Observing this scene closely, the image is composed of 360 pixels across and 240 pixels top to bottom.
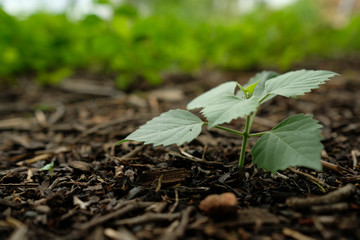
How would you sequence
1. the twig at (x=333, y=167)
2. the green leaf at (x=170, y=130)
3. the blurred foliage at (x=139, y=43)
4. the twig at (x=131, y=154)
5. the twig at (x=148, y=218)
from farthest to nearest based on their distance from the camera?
the blurred foliage at (x=139, y=43) → the twig at (x=131, y=154) → the twig at (x=333, y=167) → the green leaf at (x=170, y=130) → the twig at (x=148, y=218)

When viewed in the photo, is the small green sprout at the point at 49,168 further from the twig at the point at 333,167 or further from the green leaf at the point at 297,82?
the twig at the point at 333,167

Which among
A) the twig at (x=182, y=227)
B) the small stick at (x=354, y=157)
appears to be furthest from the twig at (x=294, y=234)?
the small stick at (x=354, y=157)

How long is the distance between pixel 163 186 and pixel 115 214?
255 millimetres

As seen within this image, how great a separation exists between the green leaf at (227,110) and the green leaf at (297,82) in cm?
15

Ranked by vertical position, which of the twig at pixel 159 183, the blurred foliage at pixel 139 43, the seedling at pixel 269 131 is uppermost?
the blurred foliage at pixel 139 43

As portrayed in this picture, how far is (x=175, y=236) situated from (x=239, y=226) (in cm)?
21

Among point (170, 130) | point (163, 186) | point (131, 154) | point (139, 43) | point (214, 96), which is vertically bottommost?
point (163, 186)

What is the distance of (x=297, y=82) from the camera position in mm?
1051

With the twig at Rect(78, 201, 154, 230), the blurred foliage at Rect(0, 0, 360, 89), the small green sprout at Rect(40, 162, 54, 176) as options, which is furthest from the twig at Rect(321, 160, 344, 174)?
the blurred foliage at Rect(0, 0, 360, 89)

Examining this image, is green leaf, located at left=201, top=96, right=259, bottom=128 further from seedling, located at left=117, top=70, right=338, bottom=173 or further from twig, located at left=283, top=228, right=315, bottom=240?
twig, located at left=283, top=228, right=315, bottom=240

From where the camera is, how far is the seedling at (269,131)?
87 cm

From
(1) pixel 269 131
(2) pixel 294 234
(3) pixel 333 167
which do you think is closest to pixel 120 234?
(2) pixel 294 234

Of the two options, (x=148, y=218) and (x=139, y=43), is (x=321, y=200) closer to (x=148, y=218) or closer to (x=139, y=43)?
(x=148, y=218)

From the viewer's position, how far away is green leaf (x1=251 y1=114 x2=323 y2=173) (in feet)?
2.79
